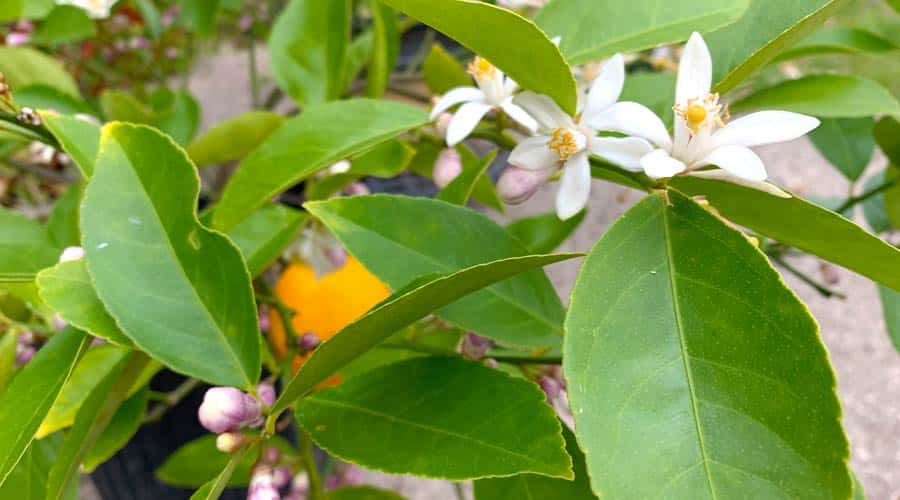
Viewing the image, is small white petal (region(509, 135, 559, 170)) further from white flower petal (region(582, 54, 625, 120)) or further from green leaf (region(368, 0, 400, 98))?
green leaf (region(368, 0, 400, 98))

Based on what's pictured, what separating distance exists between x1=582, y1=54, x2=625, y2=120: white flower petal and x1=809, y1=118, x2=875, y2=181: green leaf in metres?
0.31

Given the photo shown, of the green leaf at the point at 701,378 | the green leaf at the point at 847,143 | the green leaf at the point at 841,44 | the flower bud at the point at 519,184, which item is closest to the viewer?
the green leaf at the point at 701,378

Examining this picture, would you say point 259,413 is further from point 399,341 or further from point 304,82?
point 304,82

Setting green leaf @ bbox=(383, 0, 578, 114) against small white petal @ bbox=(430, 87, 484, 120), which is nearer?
green leaf @ bbox=(383, 0, 578, 114)

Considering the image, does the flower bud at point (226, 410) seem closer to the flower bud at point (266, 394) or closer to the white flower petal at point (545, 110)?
the flower bud at point (266, 394)

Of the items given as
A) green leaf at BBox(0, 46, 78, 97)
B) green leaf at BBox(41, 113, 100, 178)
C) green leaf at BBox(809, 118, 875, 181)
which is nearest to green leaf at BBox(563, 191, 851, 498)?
green leaf at BBox(41, 113, 100, 178)

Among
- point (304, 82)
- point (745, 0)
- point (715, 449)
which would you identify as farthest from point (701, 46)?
point (304, 82)

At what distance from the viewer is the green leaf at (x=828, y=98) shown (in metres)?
0.37

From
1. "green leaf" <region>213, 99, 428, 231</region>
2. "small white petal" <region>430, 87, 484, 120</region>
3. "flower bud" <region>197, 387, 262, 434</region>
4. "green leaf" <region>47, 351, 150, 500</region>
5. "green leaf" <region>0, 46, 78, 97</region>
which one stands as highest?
"small white petal" <region>430, 87, 484, 120</region>

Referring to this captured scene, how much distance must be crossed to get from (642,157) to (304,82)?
0.31 meters

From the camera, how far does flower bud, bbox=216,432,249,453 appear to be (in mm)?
299

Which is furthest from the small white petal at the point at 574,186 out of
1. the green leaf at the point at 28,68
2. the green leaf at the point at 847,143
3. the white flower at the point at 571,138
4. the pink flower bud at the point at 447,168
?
the green leaf at the point at 28,68

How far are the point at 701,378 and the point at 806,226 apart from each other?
63 mm

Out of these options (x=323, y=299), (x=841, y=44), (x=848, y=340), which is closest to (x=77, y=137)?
(x=323, y=299)
